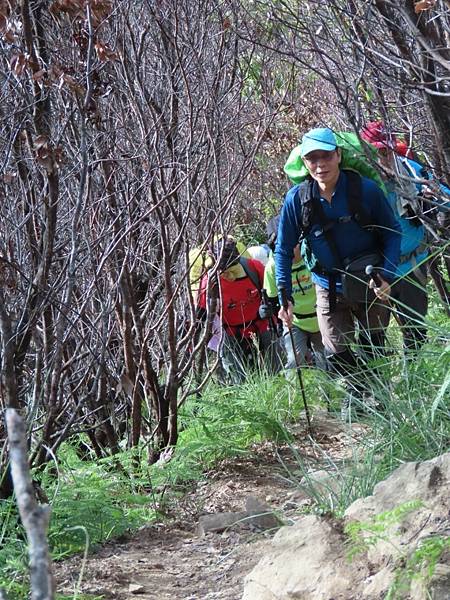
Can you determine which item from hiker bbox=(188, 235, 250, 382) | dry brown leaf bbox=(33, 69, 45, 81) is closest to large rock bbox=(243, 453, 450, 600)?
dry brown leaf bbox=(33, 69, 45, 81)

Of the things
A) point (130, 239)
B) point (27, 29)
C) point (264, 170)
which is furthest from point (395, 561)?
point (264, 170)

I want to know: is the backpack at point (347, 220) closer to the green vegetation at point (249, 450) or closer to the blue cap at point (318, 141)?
the blue cap at point (318, 141)

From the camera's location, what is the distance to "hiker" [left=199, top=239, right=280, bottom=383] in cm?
784

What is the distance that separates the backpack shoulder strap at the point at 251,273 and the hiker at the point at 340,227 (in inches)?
69.8

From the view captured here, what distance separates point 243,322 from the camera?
8055 millimetres

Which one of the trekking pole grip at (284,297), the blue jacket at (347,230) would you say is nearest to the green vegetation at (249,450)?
the trekking pole grip at (284,297)

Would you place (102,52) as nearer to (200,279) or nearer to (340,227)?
(340,227)

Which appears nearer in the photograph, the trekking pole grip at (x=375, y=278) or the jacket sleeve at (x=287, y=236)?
the trekking pole grip at (x=375, y=278)

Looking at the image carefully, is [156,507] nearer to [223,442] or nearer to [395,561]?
[223,442]

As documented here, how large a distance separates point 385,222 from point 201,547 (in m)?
2.33

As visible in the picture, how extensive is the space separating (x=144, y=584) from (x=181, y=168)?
113 inches

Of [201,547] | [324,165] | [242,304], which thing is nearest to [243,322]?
[242,304]

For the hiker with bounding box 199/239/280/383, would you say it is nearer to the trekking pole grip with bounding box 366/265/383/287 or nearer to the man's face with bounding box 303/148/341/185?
the man's face with bounding box 303/148/341/185

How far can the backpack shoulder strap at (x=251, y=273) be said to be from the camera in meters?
7.84
